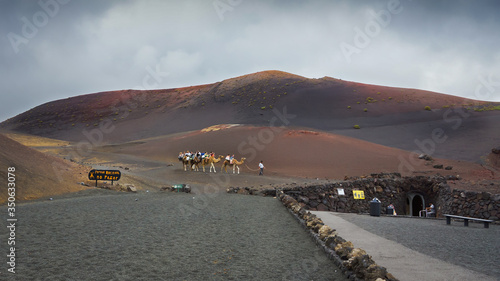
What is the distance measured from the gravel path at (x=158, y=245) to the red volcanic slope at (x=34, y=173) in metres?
2.77

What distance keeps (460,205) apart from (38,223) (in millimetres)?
18024

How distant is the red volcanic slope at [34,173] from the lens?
14523 millimetres

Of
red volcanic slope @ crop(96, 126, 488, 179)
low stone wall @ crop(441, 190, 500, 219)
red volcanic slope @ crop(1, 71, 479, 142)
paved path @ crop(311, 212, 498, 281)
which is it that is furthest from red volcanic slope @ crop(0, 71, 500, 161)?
paved path @ crop(311, 212, 498, 281)

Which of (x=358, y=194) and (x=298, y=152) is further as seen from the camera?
(x=298, y=152)

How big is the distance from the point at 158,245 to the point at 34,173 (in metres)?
11.6

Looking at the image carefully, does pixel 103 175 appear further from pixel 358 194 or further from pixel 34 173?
pixel 358 194

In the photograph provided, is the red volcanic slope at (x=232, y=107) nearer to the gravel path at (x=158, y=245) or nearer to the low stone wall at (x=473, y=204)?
the low stone wall at (x=473, y=204)

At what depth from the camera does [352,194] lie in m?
20.7

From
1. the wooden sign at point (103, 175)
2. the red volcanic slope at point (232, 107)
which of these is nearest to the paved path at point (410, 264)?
the wooden sign at point (103, 175)

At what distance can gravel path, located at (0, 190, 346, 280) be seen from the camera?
19.1 feet

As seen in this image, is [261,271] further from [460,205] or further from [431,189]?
[431,189]

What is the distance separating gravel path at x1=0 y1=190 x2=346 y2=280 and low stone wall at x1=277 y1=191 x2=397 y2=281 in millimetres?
189

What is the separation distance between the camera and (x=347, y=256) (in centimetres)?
604

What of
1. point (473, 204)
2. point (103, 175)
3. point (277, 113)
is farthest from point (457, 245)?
point (277, 113)
